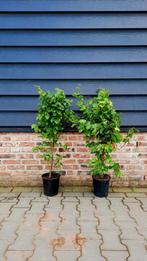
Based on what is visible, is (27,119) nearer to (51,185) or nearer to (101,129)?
(51,185)

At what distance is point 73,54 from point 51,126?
3.00ft

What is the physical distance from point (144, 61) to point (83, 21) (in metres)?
0.87

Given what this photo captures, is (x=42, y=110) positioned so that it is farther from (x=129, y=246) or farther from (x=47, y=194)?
(x=129, y=246)

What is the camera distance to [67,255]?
2.83 meters

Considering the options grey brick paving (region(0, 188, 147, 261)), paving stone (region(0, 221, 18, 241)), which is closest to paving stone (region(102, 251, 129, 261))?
grey brick paving (region(0, 188, 147, 261))

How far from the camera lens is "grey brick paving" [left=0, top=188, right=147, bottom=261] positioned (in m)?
2.86

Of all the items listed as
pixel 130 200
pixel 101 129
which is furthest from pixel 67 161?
pixel 130 200

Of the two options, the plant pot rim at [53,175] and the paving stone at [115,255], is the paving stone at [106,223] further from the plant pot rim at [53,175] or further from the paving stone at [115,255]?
the plant pot rim at [53,175]

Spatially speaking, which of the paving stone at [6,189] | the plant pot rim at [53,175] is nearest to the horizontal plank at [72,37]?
the plant pot rim at [53,175]

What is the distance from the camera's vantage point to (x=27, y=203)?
154 inches

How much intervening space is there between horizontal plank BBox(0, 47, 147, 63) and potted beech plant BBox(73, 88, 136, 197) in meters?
0.41

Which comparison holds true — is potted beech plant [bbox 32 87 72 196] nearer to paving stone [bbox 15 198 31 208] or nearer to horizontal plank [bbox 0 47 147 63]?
paving stone [bbox 15 198 31 208]

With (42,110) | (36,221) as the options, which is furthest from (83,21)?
(36,221)

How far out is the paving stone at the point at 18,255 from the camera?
277 cm
